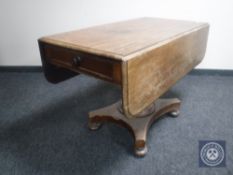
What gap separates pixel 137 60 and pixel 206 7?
1.28 metres

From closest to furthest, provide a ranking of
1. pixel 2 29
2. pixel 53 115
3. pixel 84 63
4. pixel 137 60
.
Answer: pixel 137 60 → pixel 84 63 → pixel 53 115 → pixel 2 29

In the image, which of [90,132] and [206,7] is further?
[206,7]

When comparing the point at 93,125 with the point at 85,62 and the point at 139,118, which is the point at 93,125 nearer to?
the point at 139,118

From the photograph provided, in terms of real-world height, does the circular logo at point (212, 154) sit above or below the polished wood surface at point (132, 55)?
below

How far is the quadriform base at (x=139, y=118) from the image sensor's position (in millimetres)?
1060

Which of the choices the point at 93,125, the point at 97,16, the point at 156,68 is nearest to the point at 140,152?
the point at 93,125

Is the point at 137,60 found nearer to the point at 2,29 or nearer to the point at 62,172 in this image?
the point at 62,172

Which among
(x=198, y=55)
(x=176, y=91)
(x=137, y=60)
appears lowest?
(x=176, y=91)

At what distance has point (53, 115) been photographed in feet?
4.58

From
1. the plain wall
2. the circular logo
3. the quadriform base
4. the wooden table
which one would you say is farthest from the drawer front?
the plain wall

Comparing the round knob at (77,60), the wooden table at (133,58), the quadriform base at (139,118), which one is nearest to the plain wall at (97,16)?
the wooden table at (133,58)

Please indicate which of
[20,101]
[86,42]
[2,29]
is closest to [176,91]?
[86,42]

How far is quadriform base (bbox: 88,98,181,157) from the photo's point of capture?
1060 millimetres

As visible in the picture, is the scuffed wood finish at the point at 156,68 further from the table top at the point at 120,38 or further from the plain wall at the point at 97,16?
the plain wall at the point at 97,16
